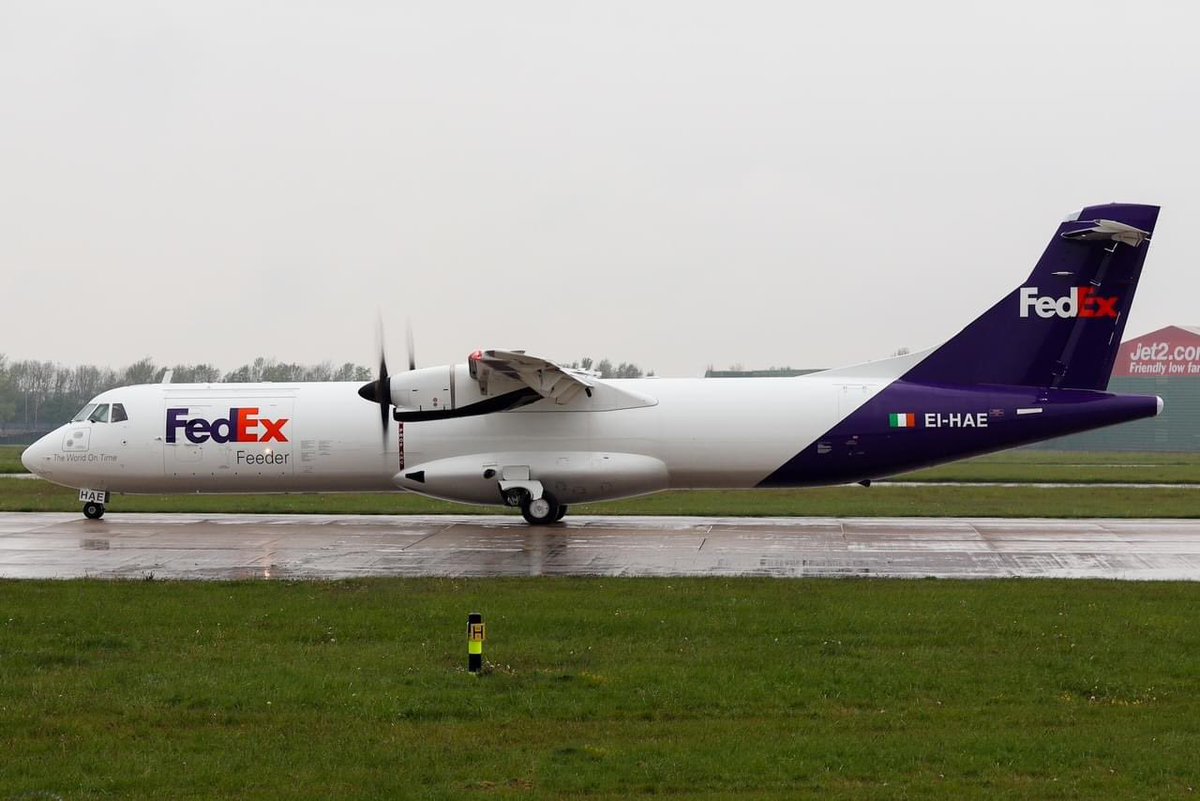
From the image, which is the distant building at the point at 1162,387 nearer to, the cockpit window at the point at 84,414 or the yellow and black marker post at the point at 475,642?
the cockpit window at the point at 84,414

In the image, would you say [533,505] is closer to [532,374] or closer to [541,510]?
[541,510]

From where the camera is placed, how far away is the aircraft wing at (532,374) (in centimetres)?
2327

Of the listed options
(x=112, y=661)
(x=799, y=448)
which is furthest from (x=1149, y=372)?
(x=112, y=661)

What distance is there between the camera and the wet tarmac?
1859 cm

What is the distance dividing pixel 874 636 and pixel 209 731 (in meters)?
7.12

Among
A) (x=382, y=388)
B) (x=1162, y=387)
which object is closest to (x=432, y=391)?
(x=382, y=388)

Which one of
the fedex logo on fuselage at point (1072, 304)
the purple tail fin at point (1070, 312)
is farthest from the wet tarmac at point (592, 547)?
the fedex logo on fuselage at point (1072, 304)

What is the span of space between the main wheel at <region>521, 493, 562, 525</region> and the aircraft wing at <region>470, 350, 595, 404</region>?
213cm

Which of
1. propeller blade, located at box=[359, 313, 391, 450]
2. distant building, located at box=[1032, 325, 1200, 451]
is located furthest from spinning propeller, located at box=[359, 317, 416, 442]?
distant building, located at box=[1032, 325, 1200, 451]

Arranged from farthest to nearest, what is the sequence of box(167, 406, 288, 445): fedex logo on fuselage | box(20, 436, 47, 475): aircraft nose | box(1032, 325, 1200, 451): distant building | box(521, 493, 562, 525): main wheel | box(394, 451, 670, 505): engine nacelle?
box(1032, 325, 1200, 451): distant building, box(20, 436, 47, 475): aircraft nose, box(167, 406, 288, 445): fedex logo on fuselage, box(521, 493, 562, 525): main wheel, box(394, 451, 670, 505): engine nacelle

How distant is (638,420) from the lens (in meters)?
25.2

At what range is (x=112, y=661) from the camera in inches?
471

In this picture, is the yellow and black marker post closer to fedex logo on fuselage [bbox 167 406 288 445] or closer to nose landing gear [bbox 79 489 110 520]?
fedex logo on fuselage [bbox 167 406 288 445]

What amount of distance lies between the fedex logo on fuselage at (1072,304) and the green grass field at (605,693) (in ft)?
30.7
